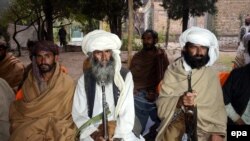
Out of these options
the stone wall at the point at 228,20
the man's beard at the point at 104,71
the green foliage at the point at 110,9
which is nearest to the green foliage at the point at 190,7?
the green foliage at the point at 110,9

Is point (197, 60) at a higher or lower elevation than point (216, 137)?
higher

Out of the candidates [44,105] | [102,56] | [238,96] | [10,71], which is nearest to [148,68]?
[10,71]

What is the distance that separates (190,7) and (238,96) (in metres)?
9.79

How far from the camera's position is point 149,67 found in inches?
247

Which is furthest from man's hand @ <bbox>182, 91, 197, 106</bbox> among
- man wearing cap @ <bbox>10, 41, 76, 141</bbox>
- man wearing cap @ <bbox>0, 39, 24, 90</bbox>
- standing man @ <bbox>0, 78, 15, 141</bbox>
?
man wearing cap @ <bbox>0, 39, 24, 90</bbox>

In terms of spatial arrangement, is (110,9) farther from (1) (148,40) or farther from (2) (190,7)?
(1) (148,40)

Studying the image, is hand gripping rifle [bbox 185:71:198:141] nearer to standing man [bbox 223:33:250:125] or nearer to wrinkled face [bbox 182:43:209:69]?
wrinkled face [bbox 182:43:209:69]

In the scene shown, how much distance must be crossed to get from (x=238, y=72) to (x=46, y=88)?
2046mm

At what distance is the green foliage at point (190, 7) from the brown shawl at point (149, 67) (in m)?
7.10

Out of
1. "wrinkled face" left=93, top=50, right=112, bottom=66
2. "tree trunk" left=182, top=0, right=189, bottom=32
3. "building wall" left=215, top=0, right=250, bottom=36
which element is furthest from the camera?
"building wall" left=215, top=0, right=250, bottom=36

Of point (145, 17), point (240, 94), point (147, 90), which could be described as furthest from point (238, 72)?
point (145, 17)

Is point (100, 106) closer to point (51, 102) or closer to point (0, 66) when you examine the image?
point (51, 102)

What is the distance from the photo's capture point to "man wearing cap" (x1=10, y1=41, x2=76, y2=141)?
3.70m

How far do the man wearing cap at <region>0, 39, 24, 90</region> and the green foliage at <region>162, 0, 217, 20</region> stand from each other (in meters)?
8.53
